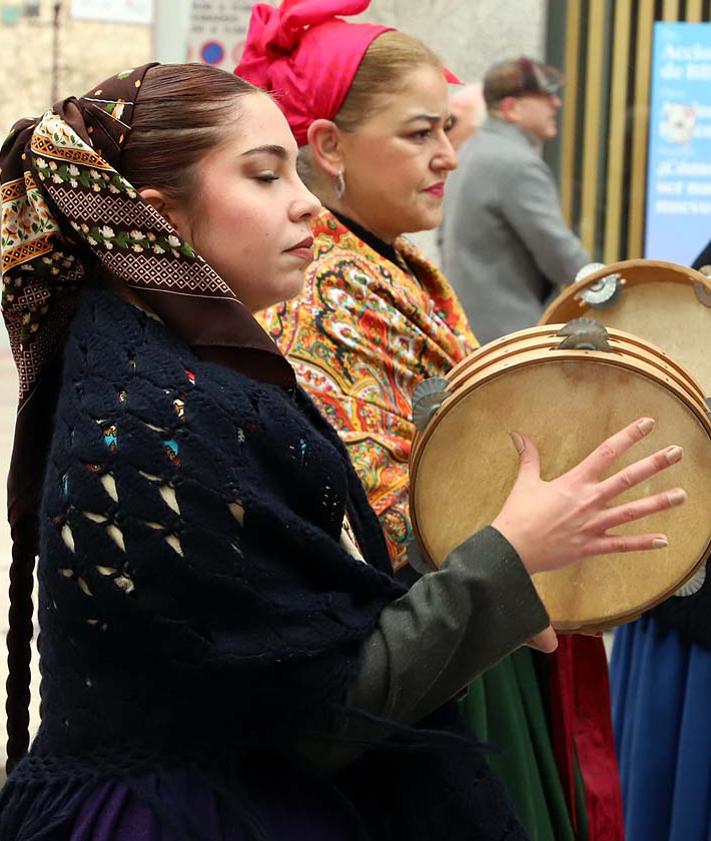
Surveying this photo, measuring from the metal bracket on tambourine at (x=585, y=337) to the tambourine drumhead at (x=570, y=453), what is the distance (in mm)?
19

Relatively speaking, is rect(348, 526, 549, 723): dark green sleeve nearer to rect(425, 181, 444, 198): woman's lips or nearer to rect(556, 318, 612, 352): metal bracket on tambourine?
rect(556, 318, 612, 352): metal bracket on tambourine

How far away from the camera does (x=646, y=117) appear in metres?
6.93

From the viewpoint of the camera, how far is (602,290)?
8.68ft

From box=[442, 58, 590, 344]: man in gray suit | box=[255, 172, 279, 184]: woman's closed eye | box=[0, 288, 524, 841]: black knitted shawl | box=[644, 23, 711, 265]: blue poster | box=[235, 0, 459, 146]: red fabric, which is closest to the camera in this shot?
box=[0, 288, 524, 841]: black knitted shawl

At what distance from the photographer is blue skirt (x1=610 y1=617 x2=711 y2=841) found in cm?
307

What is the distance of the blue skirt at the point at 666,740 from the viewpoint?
3.07 m

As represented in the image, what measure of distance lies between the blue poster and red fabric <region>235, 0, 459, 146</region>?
4283 mm

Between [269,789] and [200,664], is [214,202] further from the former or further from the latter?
[269,789]

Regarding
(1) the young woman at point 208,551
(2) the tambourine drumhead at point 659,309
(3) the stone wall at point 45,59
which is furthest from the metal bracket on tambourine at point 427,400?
(3) the stone wall at point 45,59

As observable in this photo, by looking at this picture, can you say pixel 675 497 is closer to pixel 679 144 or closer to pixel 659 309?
pixel 659 309

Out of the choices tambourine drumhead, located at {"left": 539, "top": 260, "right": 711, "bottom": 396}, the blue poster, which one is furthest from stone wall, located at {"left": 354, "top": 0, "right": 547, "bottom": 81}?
tambourine drumhead, located at {"left": 539, "top": 260, "right": 711, "bottom": 396}

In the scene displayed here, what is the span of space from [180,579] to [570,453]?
2.08ft

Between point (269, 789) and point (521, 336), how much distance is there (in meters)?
0.75

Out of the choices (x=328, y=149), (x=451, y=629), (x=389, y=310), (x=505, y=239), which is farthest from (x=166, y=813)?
(x=505, y=239)
